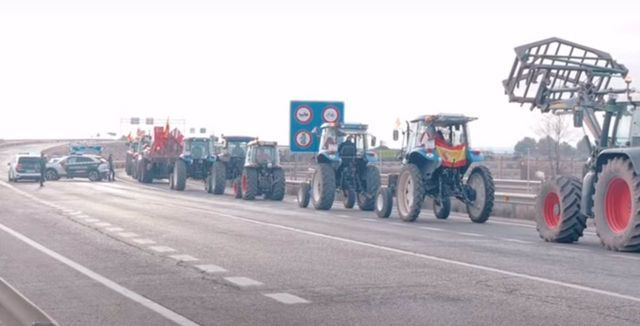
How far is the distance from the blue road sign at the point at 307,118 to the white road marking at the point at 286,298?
26.3 metres

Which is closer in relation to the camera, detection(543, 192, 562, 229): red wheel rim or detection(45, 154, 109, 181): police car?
detection(543, 192, 562, 229): red wheel rim

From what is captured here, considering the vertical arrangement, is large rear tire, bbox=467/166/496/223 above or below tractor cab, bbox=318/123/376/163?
below

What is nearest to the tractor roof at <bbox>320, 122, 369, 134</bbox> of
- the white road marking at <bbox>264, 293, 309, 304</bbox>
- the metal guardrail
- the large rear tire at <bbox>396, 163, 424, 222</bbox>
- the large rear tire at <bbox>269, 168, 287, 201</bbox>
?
the large rear tire at <bbox>396, 163, 424, 222</bbox>

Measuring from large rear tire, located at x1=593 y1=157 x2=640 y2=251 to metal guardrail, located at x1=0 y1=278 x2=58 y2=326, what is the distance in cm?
1097

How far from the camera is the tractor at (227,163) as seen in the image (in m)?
43.5

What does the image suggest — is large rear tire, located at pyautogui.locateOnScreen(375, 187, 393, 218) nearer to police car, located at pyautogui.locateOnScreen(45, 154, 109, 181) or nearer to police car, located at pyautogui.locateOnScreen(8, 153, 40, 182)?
police car, located at pyautogui.locateOnScreen(8, 153, 40, 182)

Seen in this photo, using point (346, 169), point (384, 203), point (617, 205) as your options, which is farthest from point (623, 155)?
point (346, 169)

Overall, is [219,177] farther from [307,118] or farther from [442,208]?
[442,208]

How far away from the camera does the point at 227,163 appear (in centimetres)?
4450

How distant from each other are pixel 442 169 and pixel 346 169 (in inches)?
250

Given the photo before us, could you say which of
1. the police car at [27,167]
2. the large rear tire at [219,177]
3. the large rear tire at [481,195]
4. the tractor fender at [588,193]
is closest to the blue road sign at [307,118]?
the large rear tire at [219,177]

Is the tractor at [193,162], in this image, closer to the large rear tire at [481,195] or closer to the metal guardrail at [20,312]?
the large rear tire at [481,195]

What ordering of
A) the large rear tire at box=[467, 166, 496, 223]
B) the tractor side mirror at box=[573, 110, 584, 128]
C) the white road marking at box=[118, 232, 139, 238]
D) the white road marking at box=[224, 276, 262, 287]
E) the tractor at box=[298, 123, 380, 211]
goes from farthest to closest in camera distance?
the tractor at box=[298, 123, 380, 211] < the large rear tire at box=[467, 166, 496, 223] < the white road marking at box=[118, 232, 139, 238] < the tractor side mirror at box=[573, 110, 584, 128] < the white road marking at box=[224, 276, 262, 287]

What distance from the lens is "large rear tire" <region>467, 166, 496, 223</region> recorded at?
25.0 meters
